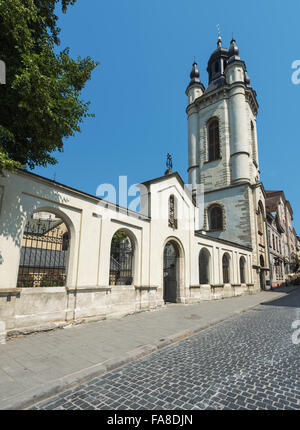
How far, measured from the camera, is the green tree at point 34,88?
15.9ft

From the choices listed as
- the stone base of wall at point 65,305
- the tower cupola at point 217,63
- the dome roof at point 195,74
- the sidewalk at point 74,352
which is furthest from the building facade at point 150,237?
the dome roof at point 195,74

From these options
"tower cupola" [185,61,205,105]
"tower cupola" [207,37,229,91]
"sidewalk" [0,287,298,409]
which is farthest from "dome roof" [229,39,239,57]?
"sidewalk" [0,287,298,409]

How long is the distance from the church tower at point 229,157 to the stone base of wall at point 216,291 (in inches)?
162

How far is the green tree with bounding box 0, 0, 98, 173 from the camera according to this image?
15.9 feet

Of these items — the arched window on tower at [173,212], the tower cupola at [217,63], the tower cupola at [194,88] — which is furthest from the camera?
the tower cupola at [217,63]

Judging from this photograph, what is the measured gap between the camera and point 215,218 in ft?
89.7

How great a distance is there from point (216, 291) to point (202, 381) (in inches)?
520

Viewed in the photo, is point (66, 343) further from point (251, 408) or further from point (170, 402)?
point (251, 408)

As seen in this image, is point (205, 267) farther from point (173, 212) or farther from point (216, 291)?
point (173, 212)

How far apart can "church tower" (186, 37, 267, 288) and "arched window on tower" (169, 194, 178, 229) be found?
13.2 m

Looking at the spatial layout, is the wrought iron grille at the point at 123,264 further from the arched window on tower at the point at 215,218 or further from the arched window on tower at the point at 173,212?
the arched window on tower at the point at 215,218

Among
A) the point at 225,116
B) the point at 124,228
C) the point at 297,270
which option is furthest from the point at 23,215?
the point at 297,270

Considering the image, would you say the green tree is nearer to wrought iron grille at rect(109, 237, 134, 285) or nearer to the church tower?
wrought iron grille at rect(109, 237, 134, 285)

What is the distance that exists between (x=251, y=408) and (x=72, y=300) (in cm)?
Result: 602
